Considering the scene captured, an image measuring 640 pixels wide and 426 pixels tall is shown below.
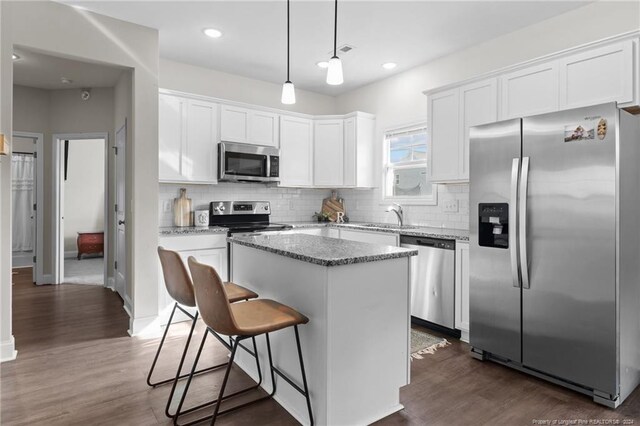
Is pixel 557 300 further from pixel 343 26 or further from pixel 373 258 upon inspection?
pixel 343 26

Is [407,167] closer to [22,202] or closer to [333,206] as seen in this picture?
[333,206]

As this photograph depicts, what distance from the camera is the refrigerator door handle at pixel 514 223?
2572 millimetres

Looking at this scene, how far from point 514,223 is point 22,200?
25.5 feet

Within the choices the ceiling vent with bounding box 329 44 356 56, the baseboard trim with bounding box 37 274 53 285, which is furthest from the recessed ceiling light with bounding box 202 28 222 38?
the baseboard trim with bounding box 37 274 53 285

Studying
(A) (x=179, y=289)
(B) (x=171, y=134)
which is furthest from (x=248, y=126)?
(A) (x=179, y=289)

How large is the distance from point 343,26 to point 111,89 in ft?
11.9

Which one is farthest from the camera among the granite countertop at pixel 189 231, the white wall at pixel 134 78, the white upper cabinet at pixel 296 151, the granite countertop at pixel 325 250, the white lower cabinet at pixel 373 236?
the white upper cabinet at pixel 296 151

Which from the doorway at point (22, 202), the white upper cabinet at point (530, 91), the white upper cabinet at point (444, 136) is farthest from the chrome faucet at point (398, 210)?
the doorway at point (22, 202)

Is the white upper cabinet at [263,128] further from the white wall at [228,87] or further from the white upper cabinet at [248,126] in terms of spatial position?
the white wall at [228,87]

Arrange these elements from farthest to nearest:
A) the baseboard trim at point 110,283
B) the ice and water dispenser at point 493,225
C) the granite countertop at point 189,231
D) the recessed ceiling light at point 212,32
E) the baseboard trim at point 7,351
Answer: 1. the baseboard trim at point 110,283
2. the granite countertop at point 189,231
3. the recessed ceiling light at point 212,32
4. the baseboard trim at point 7,351
5. the ice and water dispenser at point 493,225

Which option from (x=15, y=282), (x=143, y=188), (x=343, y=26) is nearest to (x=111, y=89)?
(x=143, y=188)

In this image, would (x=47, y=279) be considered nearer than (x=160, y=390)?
No

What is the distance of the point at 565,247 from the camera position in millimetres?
2365

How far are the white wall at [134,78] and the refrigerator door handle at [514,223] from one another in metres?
3.05
